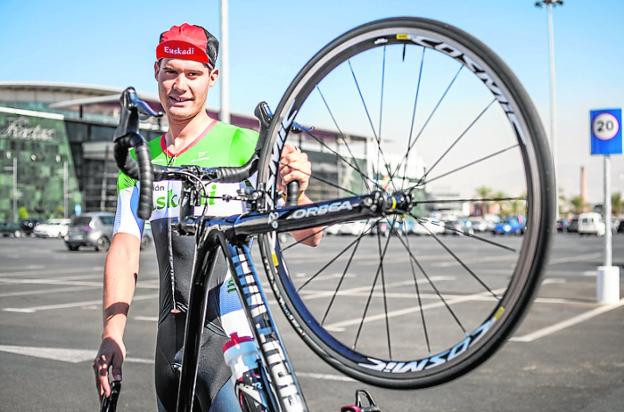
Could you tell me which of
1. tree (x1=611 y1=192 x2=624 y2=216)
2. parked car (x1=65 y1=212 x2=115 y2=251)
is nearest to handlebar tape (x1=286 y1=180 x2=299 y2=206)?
parked car (x1=65 y1=212 x2=115 y2=251)

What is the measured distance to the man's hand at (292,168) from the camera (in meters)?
2.19

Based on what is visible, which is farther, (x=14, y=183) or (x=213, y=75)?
(x=14, y=183)

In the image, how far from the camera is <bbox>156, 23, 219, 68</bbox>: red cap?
2.38 m

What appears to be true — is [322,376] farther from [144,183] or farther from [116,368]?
[144,183]

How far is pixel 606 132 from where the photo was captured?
42.0 feet

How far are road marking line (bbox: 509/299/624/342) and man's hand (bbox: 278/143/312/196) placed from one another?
7.51m

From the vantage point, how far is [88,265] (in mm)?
23750

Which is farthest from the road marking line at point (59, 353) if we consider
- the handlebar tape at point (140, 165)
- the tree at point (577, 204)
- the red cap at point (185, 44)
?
the tree at point (577, 204)

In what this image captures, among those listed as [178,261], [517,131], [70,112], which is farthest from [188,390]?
[70,112]

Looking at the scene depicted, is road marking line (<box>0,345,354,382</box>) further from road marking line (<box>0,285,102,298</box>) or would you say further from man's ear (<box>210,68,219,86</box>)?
road marking line (<box>0,285,102,298</box>)

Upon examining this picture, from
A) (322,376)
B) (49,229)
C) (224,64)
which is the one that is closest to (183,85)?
(322,376)

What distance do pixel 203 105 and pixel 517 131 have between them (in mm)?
1385

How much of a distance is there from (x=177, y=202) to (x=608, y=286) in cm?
1200

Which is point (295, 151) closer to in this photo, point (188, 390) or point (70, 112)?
point (188, 390)
